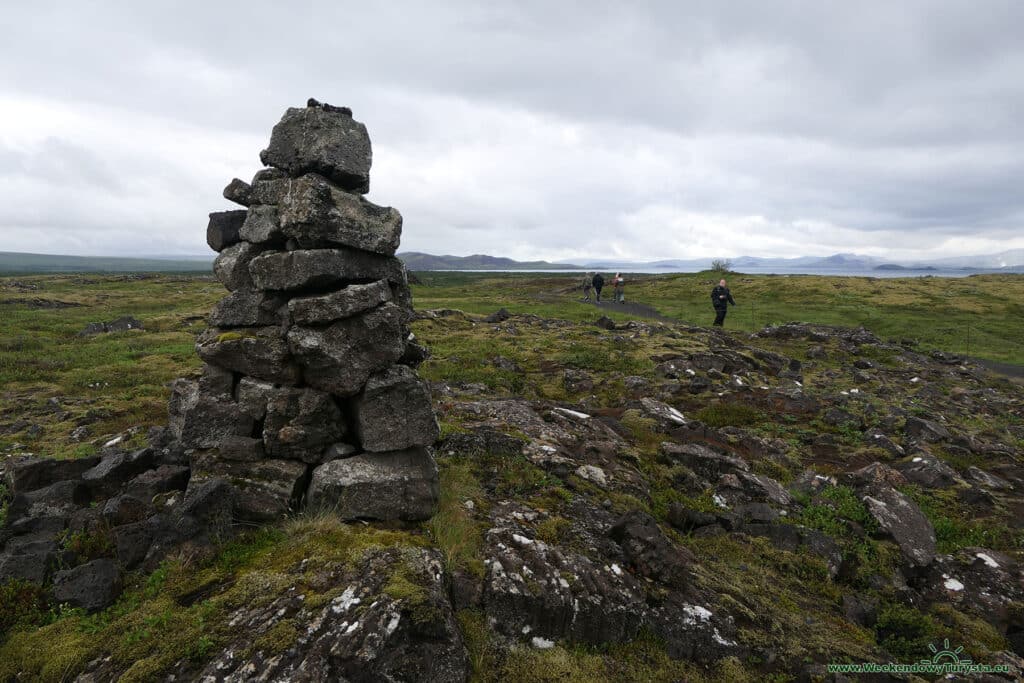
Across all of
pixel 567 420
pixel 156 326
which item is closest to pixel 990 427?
pixel 567 420

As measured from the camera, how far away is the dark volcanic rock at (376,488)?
9.57 meters

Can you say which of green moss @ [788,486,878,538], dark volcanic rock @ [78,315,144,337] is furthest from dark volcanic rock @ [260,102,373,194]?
dark volcanic rock @ [78,315,144,337]

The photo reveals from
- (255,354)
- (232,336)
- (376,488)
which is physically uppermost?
(232,336)

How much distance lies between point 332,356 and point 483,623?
19.2ft

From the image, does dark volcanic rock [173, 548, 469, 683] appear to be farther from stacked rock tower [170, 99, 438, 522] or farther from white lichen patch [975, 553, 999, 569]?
white lichen patch [975, 553, 999, 569]

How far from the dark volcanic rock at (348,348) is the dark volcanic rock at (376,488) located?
5.27 ft

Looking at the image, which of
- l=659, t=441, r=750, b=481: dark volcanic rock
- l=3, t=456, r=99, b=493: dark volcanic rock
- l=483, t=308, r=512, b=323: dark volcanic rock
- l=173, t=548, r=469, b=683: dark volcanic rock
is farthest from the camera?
l=483, t=308, r=512, b=323: dark volcanic rock

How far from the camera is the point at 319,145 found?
35.2 ft

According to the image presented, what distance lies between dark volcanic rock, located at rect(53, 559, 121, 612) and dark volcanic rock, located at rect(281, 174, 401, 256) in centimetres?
675

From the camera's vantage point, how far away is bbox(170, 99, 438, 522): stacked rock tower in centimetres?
978

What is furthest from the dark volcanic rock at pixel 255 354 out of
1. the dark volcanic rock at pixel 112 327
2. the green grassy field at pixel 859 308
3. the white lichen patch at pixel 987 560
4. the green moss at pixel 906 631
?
the green grassy field at pixel 859 308

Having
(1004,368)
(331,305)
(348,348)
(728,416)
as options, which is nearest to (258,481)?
(348,348)

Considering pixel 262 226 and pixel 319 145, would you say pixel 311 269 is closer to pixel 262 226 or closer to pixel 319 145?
pixel 262 226

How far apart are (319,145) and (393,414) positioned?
6.30m
